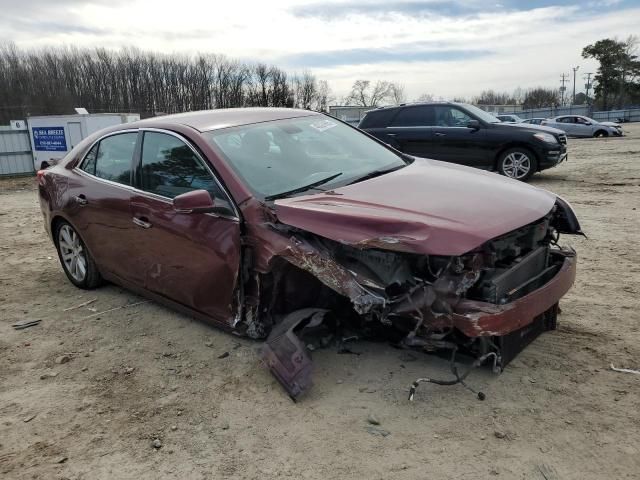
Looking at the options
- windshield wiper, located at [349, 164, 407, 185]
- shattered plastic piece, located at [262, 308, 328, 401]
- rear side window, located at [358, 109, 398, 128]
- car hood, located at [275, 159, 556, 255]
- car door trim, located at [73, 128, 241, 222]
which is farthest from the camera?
rear side window, located at [358, 109, 398, 128]

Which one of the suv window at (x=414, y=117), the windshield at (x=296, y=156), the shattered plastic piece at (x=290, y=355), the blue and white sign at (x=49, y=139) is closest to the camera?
the shattered plastic piece at (x=290, y=355)

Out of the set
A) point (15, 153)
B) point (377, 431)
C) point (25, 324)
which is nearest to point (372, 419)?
point (377, 431)

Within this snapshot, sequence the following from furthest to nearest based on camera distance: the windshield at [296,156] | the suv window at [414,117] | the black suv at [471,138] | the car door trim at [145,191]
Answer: the suv window at [414,117], the black suv at [471,138], the windshield at [296,156], the car door trim at [145,191]

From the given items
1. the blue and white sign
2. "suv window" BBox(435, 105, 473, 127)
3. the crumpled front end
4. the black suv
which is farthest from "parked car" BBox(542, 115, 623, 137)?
the crumpled front end

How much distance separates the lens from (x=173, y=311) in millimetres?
4473

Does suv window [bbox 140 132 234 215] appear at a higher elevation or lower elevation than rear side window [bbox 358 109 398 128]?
lower

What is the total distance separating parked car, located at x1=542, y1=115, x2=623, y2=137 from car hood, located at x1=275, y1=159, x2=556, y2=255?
32.0 m

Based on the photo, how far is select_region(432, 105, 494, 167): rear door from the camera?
10.8 m

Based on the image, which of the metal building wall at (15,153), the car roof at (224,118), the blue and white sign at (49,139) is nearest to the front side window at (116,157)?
the car roof at (224,118)

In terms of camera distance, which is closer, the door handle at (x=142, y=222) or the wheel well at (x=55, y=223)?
Result: the door handle at (x=142, y=222)

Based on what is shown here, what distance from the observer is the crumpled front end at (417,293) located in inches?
111

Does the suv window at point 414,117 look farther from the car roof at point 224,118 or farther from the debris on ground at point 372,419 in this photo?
the debris on ground at point 372,419

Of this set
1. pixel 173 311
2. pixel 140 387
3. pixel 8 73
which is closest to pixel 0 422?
pixel 140 387

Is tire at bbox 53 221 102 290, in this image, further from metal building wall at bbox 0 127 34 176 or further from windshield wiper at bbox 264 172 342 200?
metal building wall at bbox 0 127 34 176
